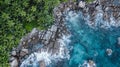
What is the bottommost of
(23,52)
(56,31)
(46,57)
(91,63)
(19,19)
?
(91,63)

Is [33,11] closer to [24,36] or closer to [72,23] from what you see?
[24,36]

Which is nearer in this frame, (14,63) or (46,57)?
(14,63)

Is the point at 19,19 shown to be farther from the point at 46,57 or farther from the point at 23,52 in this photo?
the point at 46,57

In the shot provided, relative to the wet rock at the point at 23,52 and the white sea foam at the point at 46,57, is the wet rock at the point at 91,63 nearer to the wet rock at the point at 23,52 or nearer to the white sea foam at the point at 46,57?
the white sea foam at the point at 46,57

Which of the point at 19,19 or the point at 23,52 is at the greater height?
the point at 19,19

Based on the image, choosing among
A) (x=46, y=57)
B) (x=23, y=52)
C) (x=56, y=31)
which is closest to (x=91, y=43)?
(x=56, y=31)

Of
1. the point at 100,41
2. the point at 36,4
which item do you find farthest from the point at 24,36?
the point at 100,41
